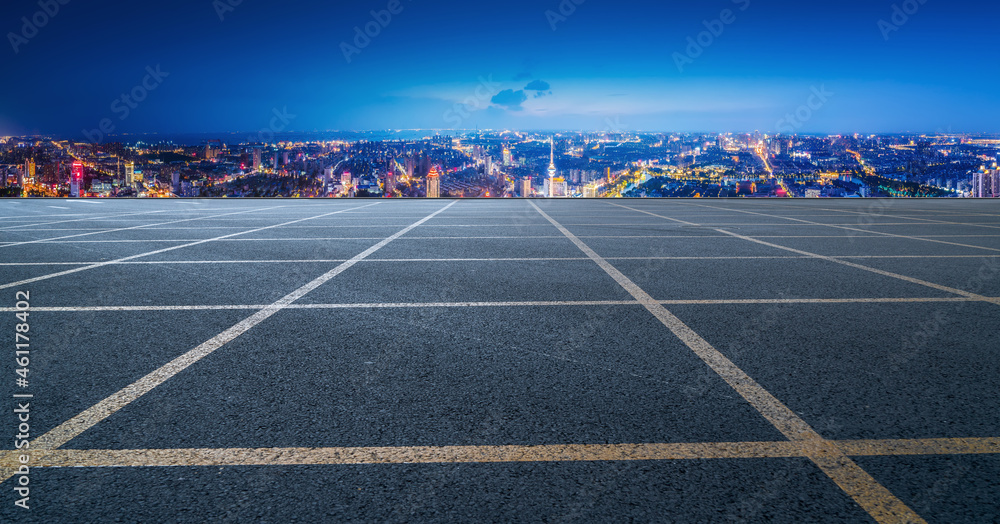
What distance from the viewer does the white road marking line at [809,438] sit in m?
2.25

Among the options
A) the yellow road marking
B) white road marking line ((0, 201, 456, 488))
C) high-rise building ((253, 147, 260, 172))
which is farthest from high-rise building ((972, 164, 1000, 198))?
high-rise building ((253, 147, 260, 172))

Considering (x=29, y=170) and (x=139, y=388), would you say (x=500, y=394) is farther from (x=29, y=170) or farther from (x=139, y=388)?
(x=29, y=170)

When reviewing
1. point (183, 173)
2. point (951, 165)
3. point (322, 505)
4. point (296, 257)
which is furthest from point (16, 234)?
point (951, 165)

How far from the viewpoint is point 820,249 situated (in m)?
9.89

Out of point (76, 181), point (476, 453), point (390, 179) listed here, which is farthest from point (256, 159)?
point (476, 453)

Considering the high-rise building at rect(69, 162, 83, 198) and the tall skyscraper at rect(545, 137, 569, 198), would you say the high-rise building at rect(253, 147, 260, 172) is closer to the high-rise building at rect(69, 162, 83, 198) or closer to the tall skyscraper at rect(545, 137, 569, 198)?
the high-rise building at rect(69, 162, 83, 198)

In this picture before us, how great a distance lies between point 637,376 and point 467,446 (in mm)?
1404

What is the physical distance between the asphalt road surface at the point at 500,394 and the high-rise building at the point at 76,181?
25.4m

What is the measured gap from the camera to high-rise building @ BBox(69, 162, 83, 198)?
28703mm

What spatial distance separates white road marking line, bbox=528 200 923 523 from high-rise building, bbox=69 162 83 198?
3271cm

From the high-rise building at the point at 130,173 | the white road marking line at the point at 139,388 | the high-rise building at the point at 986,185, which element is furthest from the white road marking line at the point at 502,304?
the high-rise building at the point at 986,185

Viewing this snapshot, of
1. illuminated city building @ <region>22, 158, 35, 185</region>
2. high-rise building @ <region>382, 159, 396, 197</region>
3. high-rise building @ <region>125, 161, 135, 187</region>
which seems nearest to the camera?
high-rise building @ <region>382, 159, 396, 197</region>

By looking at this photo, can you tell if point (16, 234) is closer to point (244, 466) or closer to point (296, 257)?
point (296, 257)

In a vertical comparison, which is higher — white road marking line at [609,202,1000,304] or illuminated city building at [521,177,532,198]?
illuminated city building at [521,177,532,198]
